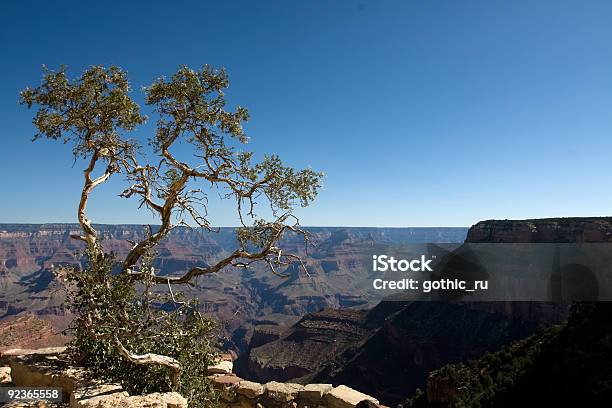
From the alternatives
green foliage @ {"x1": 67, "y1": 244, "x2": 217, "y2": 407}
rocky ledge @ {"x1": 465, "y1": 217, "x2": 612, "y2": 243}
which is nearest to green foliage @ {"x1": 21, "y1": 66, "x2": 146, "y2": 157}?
green foliage @ {"x1": 67, "y1": 244, "x2": 217, "y2": 407}

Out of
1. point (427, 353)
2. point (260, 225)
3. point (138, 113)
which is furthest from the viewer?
point (427, 353)

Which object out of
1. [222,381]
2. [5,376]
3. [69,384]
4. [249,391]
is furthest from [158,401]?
[222,381]

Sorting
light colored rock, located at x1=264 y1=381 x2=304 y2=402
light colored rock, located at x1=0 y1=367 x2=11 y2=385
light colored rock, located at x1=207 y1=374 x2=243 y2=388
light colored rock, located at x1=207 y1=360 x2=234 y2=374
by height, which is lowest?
light colored rock, located at x1=264 y1=381 x2=304 y2=402

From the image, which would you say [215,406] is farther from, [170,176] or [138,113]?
[138,113]

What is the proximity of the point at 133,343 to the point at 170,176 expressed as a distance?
196 inches

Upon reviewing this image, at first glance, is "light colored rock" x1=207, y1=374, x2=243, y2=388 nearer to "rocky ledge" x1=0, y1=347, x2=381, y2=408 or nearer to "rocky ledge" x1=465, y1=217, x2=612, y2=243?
"rocky ledge" x1=0, y1=347, x2=381, y2=408

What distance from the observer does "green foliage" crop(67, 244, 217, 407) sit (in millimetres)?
8523

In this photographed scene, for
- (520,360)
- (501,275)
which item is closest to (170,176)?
(520,360)

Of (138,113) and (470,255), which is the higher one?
(138,113)

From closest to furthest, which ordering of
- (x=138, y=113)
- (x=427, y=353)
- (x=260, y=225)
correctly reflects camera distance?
(x=138, y=113) < (x=260, y=225) < (x=427, y=353)

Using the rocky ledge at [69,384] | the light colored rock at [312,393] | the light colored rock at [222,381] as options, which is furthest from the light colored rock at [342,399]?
the rocky ledge at [69,384]

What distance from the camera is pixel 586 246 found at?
2594 inches

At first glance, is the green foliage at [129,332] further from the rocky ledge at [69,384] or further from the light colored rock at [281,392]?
the light colored rock at [281,392]

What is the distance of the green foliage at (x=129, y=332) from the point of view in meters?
8.52
